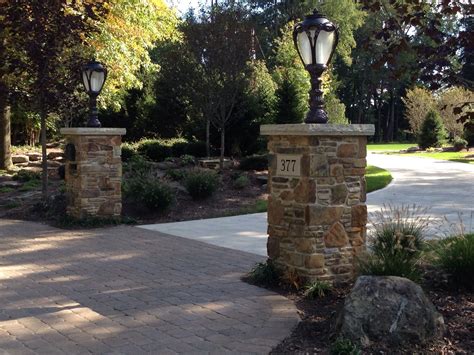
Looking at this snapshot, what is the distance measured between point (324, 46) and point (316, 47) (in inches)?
3.8

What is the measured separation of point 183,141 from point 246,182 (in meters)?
8.01

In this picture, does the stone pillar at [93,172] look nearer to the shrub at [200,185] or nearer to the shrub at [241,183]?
the shrub at [200,185]

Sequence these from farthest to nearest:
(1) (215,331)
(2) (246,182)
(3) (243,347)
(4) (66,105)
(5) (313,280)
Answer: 1. (2) (246,182)
2. (4) (66,105)
3. (5) (313,280)
4. (1) (215,331)
5. (3) (243,347)

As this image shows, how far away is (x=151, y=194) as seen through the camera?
37.4 ft

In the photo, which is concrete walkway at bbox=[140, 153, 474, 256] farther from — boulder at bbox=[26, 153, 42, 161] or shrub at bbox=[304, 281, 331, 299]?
boulder at bbox=[26, 153, 42, 161]

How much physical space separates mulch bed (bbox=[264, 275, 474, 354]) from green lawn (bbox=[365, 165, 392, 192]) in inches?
354

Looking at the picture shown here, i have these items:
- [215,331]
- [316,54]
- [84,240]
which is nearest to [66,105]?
[84,240]

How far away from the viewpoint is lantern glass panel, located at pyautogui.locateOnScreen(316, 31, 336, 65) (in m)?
6.00

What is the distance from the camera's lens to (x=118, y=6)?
17375mm

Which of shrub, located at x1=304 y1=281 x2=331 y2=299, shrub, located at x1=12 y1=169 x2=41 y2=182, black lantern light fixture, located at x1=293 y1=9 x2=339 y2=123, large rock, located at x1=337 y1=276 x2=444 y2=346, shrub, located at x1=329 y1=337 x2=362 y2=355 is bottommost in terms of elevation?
shrub, located at x1=304 y1=281 x2=331 y2=299

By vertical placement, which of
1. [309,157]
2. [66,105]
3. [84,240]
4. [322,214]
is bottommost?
[84,240]

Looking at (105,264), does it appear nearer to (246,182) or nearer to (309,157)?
(309,157)

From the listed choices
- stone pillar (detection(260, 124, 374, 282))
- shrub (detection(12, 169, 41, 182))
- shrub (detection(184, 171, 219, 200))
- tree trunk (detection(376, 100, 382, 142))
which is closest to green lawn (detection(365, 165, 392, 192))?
shrub (detection(184, 171, 219, 200))

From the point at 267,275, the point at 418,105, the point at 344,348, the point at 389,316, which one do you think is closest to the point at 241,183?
the point at 267,275
